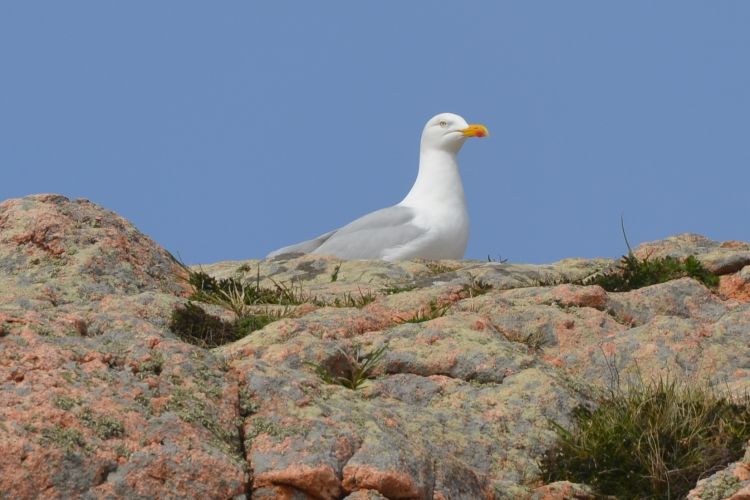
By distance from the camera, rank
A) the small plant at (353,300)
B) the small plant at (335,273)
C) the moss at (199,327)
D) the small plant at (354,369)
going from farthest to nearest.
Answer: the small plant at (335,273) → the small plant at (353,300) → the moss at (199,327) → the small plant at (354,369)

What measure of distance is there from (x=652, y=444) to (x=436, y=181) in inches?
481

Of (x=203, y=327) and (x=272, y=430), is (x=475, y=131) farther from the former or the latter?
(x=272, y=430)

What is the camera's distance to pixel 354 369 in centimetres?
818

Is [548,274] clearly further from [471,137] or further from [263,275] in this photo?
[471,137]

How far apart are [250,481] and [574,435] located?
225cm

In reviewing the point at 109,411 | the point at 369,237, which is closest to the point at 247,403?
the point at 109,411

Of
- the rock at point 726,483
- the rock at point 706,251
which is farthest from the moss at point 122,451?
the rock at point 706,251

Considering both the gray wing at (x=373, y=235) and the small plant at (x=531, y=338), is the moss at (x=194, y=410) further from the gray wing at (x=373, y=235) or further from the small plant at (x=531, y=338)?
the gray wing at (x=373, y=235)

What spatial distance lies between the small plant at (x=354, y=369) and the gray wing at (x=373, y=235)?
324 inches

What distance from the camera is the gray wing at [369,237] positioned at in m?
16.8

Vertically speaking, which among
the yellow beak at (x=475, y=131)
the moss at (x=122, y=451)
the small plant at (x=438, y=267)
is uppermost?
the yellow beak at (x=475, y=131)

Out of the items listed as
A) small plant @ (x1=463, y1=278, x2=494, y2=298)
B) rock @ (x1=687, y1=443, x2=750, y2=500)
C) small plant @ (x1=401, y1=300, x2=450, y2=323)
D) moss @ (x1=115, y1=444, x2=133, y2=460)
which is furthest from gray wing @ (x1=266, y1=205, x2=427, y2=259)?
moss @ (x1=115, y1=444, x2=133, y2=460)

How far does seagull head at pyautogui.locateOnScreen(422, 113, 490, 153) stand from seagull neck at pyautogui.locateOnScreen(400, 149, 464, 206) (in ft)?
0.43

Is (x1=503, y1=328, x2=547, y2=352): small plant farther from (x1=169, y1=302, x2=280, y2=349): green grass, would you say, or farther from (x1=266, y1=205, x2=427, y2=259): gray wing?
(x1=266, y1=205, x2=427, y2=259): gray wing
